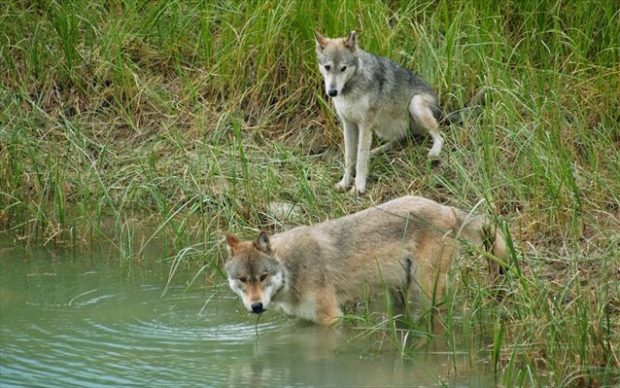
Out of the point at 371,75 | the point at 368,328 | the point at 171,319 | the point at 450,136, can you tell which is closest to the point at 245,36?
the point at 371,75

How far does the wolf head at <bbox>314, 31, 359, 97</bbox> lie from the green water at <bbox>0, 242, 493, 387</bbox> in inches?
98.6

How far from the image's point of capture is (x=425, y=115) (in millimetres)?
11727

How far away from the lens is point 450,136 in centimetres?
1170

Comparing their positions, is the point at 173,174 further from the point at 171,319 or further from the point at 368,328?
the point at 368,328

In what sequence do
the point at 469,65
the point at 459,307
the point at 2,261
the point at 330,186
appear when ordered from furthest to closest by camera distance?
the point at 469,65 → the point at 330,186 → the point at 2,261 → the point at 459,307

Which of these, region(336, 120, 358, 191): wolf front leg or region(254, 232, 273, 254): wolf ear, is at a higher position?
region(336, 120, 358, 191): wolf front leg

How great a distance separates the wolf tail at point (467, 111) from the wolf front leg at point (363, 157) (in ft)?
2.99

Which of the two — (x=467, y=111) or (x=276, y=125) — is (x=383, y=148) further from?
(x=276, y=125)

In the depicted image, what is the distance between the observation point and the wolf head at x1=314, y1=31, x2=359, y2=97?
1132cm

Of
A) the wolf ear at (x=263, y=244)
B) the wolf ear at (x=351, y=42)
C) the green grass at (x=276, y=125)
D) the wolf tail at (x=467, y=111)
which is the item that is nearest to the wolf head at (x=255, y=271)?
the wolf ear at (x=263, y=244)

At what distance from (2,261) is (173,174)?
1993 millimetres

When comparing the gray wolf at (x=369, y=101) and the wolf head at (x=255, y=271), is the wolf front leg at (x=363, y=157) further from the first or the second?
the wolf head at (x=255, y=271)

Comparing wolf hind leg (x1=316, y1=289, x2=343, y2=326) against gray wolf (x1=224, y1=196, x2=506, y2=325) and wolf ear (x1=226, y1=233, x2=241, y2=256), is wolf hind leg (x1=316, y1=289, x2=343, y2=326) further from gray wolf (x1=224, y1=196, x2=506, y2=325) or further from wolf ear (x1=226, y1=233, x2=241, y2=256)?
wolf ear (x1=226, y1=233, x2=241, y2=256)

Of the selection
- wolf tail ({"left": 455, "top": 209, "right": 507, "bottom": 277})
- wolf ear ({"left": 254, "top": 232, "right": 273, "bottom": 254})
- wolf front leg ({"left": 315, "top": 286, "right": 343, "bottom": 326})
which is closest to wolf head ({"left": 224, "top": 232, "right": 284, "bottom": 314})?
wolf ear ({"left": 254, "top": 232, "right": 273, "bottom": 254})
